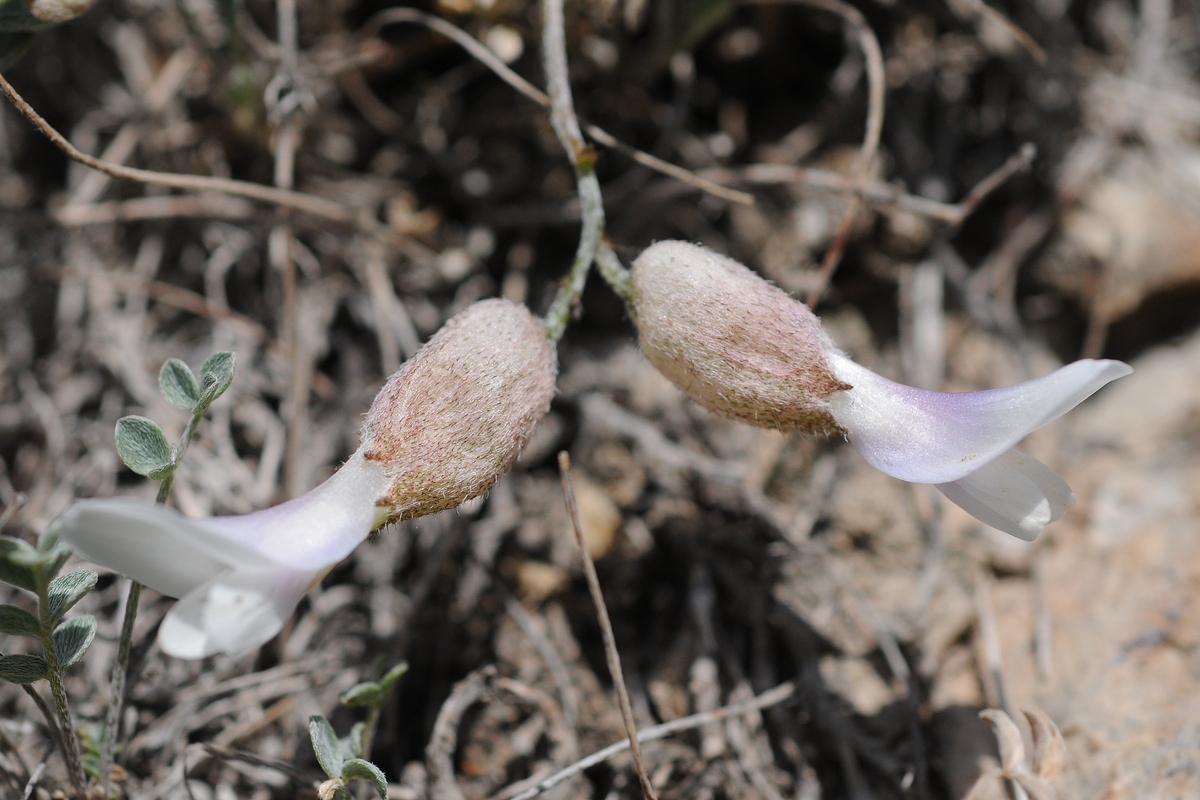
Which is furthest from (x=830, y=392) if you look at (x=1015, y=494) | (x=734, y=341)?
(x=1015, y=494)

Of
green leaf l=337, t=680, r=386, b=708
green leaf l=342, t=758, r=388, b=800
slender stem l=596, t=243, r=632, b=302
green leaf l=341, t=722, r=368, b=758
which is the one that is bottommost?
green leaf l=341, t=722, r=368, b=758

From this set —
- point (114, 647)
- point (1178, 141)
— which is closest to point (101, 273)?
point (114, 647)

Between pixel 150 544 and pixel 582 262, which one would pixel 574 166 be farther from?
pixel 150 544

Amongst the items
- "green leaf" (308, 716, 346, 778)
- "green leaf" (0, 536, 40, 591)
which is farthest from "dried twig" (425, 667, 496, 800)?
"green leaf" (0, 536, 40, 591)

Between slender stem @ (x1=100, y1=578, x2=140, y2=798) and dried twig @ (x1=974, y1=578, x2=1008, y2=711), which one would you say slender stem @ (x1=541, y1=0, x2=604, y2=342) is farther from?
dried twig @ (x1=974, y1=578, x2=1008, y2=711)

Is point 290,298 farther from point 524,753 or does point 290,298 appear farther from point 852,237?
point 852,237

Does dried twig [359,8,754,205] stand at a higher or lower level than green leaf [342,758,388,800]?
higher

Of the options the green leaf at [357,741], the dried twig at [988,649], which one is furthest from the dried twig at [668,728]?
the dried twig at [988,649]
